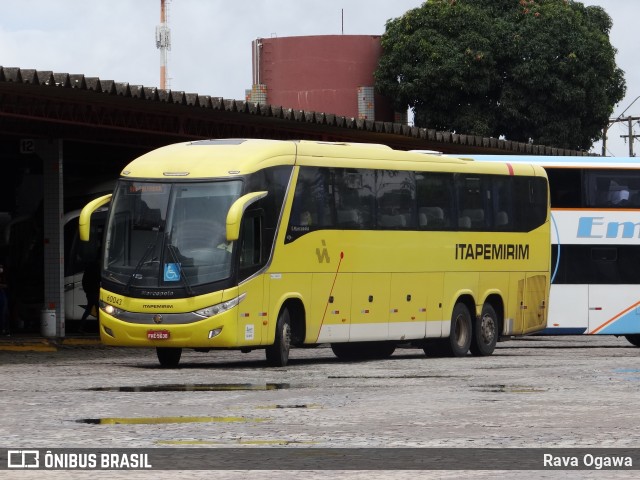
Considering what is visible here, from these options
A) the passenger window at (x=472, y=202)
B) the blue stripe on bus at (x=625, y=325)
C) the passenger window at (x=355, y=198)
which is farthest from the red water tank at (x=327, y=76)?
the passenger window at (x=355, y=198)

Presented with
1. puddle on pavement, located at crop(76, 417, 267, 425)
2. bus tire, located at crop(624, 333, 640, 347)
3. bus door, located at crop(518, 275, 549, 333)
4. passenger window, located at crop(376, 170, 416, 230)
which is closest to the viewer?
puddle on pavement, located at crop(76, 417, 267, 425)

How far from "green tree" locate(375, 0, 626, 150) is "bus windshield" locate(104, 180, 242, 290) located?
45.8 metres

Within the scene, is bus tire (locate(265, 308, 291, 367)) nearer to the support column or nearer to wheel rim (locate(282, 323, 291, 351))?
wheel rim (locate(282, 323, 291, 351))

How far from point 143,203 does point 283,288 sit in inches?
99.7

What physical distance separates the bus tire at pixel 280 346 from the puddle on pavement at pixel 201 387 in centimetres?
414

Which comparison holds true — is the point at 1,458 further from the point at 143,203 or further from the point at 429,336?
the point at 429,336

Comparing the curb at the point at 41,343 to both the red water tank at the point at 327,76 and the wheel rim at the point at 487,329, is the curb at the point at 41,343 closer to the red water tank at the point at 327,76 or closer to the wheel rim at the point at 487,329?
the wheel rim at the point at 487,329

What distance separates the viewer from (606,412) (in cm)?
1587

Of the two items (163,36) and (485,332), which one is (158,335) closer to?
(485,332)

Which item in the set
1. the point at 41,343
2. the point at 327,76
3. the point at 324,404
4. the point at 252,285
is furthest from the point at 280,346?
the point at 327,76

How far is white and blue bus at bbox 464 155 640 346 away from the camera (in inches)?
1292

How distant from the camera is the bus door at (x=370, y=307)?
26250 millimetres

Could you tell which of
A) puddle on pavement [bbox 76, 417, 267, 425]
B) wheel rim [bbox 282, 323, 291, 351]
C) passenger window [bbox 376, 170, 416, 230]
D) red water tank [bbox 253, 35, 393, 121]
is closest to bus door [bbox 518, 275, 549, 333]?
passenger window [bbox 376, 170, 416, 230]

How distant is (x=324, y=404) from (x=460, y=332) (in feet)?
40.1
